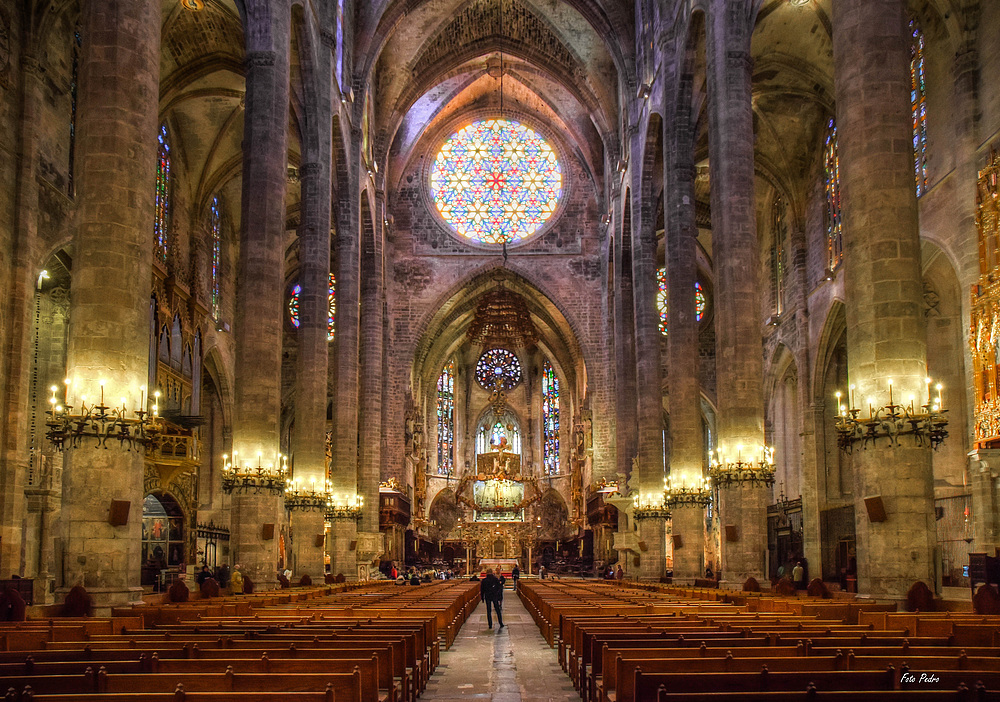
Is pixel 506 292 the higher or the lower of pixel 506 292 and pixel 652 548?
the higher

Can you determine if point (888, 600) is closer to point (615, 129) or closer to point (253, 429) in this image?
point (253, 429)

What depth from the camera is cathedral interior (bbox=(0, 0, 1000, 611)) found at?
532 inches

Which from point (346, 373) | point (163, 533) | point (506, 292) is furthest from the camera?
point (506, 292)

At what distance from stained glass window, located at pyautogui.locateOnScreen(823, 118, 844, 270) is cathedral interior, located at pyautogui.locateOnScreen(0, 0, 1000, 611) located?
175mm

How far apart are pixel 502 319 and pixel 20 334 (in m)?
22.3

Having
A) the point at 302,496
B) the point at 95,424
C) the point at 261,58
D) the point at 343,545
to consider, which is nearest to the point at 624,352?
the point at 343,545

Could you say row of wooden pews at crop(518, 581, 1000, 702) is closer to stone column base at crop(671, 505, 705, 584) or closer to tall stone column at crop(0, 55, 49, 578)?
stone column base at crop(671, 505, 705, 584)

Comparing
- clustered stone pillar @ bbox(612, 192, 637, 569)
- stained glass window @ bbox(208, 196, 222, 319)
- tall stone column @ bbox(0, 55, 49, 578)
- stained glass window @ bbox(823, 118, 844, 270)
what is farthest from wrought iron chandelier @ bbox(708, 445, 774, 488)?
stained glass window @ bbox(208, 196, 222, 319)

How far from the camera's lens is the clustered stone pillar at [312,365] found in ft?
84.0

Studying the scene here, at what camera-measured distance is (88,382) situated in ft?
43.2

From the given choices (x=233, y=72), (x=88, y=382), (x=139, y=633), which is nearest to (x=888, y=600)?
(x=139, y=633)

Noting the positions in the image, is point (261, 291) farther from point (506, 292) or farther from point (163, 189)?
point (506, 292)

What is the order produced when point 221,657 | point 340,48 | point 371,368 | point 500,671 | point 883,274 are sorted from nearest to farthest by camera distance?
1. point 221,657
2. point 500,671
3. point 883,274
4. point 340,48
5. point 371,368

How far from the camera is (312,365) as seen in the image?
1037 inches
